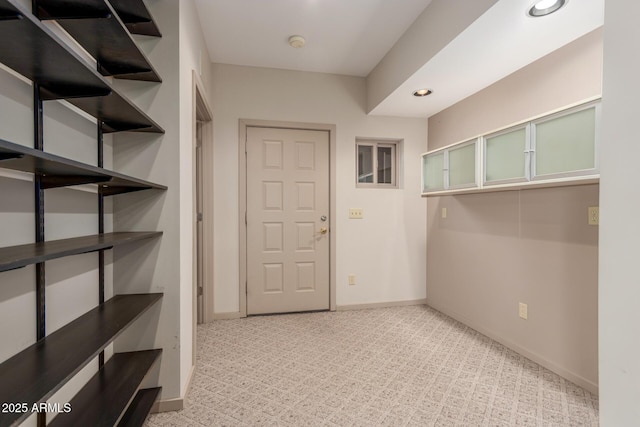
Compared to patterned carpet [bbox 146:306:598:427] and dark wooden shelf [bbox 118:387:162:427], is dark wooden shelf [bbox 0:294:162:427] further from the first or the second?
patterned carpet [bbox 146:306:598:427]

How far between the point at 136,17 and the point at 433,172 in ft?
8.56

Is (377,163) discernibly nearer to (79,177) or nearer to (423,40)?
(423,40)

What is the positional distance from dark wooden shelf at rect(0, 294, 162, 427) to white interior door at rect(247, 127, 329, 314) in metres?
1.76

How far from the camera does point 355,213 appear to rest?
3318 millimetres

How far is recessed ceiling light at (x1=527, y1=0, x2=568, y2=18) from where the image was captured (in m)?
1.55

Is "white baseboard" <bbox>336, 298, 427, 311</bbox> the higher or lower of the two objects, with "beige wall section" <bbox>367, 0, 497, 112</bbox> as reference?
lower

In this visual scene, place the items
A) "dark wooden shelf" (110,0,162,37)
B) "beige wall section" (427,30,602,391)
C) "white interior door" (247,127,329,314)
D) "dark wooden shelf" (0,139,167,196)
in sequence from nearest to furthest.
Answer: "dark wooden shelf" (0,139,167,196) < "dark wooden shelf" (110,0,162,37) < "beige wall section" (427,30,602,391) < "white interior door" (247,127,329,314)

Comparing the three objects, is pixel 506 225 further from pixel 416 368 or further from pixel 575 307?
pixel 416 368

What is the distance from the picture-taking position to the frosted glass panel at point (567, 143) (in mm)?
1559

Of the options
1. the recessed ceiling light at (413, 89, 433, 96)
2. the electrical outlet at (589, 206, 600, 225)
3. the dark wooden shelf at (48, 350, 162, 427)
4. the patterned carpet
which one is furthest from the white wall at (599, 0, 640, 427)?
the dark wooden shelf at (48, 350, 162, 427)

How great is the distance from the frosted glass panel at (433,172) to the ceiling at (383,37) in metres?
0.58

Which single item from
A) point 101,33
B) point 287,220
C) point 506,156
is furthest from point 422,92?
point 101,33

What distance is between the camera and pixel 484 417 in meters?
1.61

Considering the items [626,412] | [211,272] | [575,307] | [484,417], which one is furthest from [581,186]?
[211,272]
